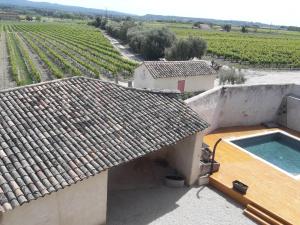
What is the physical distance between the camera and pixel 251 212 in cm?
1255

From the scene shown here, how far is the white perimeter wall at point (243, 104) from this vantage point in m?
19.7

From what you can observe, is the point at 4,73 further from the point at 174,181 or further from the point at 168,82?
the point at 174,181

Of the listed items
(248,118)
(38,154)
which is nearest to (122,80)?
(248,118)

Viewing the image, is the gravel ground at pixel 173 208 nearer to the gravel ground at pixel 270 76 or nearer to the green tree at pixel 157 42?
the gravel ground at pixel 270 76

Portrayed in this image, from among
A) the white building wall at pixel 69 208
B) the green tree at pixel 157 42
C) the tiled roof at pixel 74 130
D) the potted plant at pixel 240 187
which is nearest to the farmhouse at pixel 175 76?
the tiled roof at pixel 74 130

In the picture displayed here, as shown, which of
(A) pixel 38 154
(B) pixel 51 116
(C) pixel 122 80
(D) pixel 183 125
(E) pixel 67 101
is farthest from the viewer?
(C) pixel 122 80

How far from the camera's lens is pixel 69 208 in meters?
9.93

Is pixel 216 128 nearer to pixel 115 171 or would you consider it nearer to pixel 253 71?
pixel 115 171

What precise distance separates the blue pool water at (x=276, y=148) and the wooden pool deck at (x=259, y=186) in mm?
2011

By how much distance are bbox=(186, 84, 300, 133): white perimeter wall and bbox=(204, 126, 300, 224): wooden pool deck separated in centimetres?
243

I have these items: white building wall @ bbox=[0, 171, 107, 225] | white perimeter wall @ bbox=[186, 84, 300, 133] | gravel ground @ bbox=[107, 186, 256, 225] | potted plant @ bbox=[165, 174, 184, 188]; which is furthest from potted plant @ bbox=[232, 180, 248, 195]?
white perimeter wall @ bbox=[186, 84, 300, 133]

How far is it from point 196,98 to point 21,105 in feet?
32.6

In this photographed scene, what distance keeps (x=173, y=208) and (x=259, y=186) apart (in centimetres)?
420

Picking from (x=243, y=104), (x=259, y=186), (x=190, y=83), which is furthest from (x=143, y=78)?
(x=259, y=186)
